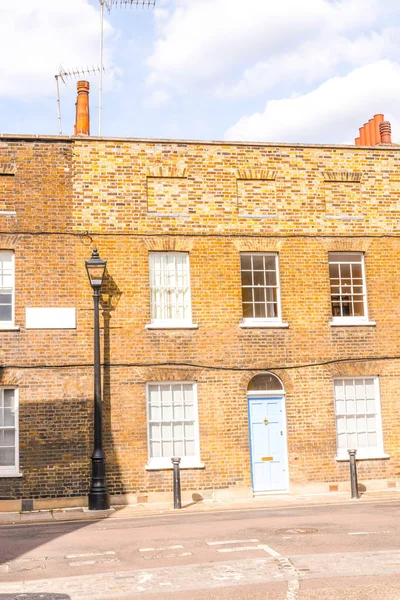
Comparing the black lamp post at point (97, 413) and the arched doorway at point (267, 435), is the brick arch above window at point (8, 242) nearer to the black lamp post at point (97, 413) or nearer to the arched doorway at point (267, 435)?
the black lamp post at point (97, 413)

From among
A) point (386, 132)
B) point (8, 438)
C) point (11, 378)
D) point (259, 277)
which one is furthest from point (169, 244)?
point (386, 132)

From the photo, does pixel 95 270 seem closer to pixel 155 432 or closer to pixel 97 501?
→ pixel 155 432

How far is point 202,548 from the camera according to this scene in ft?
35.0

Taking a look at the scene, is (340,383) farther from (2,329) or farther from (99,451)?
(2,329)

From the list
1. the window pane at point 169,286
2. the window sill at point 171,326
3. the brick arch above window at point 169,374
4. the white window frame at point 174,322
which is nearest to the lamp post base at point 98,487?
the brick arch above window at point 169,374

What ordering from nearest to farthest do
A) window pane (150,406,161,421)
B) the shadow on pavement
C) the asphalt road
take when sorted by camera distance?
1. the shadow on pavement
2. the asphalt road
3. window pane (150,406,161,421)

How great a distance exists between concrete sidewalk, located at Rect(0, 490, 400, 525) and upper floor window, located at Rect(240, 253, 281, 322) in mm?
4258

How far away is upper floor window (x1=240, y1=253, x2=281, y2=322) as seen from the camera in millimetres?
18547

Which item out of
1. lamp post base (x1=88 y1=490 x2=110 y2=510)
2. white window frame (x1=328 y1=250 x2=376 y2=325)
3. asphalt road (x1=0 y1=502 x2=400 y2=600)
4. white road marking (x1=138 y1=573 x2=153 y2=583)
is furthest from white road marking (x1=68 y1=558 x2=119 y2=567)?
white window frame (x1=328 y1=250 x2=376 y2=325)

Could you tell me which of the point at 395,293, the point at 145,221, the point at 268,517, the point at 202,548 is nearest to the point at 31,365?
the point at 145,221

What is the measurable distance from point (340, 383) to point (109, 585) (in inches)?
437

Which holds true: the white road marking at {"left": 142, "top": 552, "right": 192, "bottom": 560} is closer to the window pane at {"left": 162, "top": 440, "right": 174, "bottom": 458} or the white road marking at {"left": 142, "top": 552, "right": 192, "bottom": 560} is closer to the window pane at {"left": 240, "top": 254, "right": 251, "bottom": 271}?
the window pane at {"left": 162, "top": 440, "right": 174, "bottom": 458}

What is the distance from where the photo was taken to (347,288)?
62.3 feet

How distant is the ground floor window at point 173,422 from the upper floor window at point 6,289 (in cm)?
358
